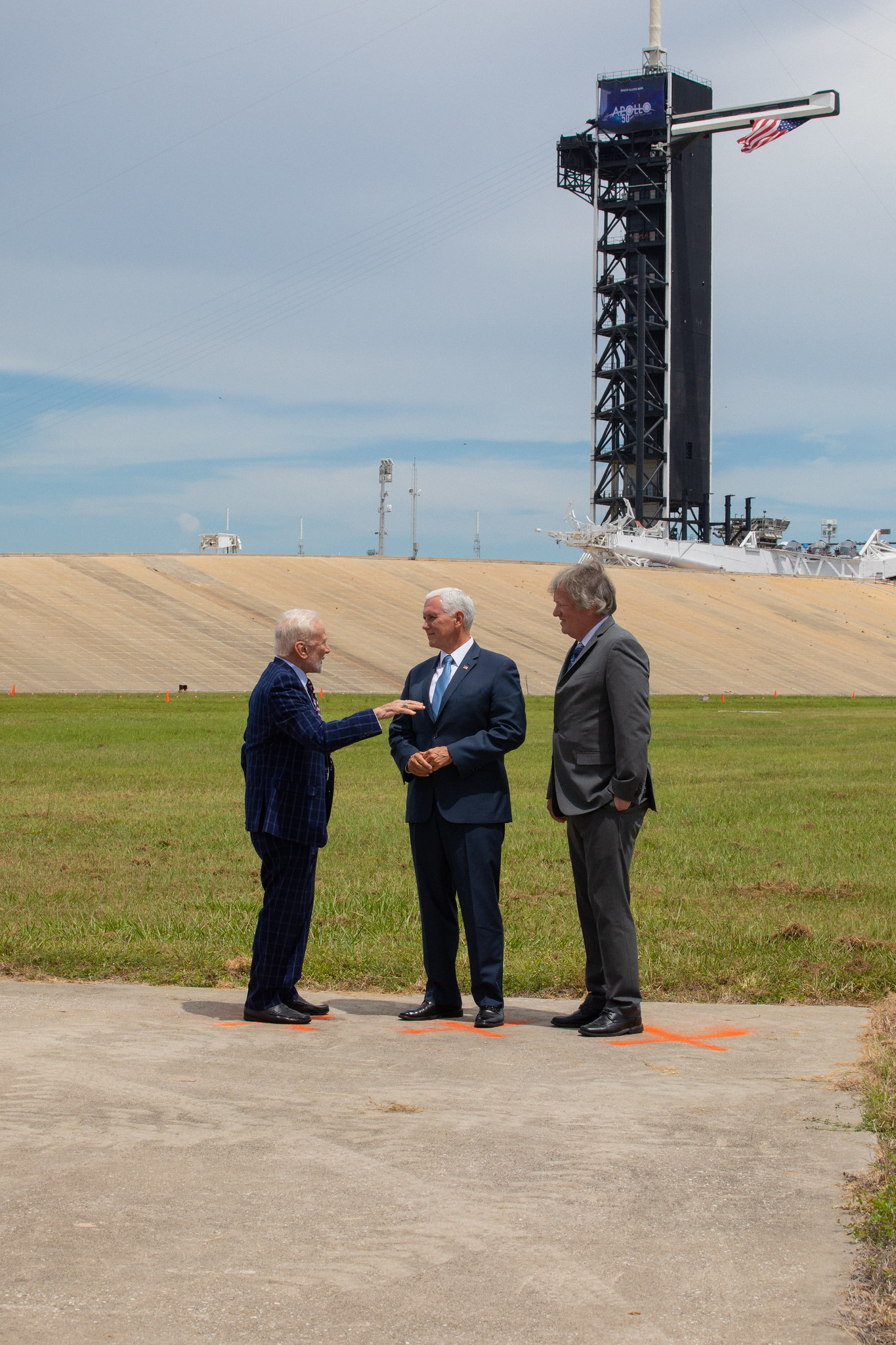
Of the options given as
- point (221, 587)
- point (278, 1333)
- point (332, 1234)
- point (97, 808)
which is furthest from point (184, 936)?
point (221, 587)

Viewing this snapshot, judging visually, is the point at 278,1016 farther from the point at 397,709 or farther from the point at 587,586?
the point at 587,586

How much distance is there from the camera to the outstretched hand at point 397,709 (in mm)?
6695

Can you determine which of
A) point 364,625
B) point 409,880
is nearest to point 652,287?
point 364,625

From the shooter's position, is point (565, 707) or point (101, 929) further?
point (101, 929)

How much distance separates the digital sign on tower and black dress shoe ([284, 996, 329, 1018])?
10775 cm

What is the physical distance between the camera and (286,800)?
22.2ft

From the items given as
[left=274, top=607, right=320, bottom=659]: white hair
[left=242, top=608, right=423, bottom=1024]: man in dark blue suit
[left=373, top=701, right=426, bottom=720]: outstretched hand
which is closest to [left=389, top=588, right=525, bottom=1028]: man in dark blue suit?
[left=373, top=701, right=426, bottom=720]: outstretched hand

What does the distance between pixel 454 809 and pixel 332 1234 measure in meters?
3.13

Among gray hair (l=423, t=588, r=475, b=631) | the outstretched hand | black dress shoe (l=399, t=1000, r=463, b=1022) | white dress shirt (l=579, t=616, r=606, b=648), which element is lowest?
black dress shoe (l=399, t=1000, r=463, b=1022)

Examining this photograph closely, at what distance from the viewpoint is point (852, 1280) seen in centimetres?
358

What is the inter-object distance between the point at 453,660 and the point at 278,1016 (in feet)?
6.70

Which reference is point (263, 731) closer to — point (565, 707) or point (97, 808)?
point (565, 707)

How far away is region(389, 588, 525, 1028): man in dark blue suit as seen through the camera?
6.78 meters

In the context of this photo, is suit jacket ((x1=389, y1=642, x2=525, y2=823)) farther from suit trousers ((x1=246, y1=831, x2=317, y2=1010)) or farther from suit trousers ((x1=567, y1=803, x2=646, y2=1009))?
suit trousers ((x1=246, y1=831, x2=317, y2=1010))
